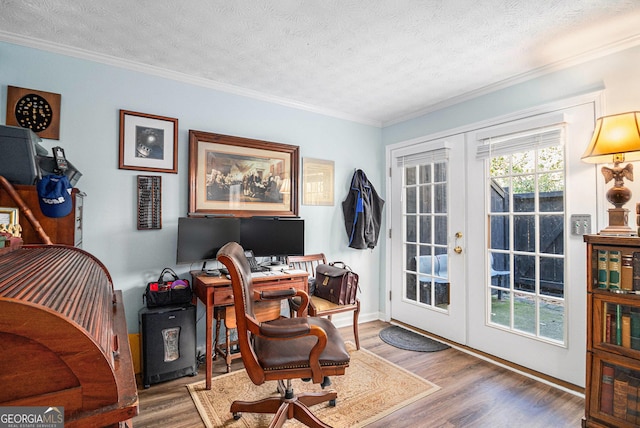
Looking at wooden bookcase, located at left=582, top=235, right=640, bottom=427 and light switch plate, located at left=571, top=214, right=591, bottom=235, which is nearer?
wooden bookcase, located at left=582, top=235, right=640, bottom=427

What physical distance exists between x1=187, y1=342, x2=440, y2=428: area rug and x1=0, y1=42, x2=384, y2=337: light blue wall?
721 millimetres

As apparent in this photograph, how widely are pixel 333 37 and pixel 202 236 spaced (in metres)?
1.86

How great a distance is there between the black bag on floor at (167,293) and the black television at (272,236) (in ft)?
2.08

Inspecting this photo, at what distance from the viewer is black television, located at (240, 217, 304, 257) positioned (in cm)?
293

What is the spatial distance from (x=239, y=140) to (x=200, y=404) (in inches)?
86.2

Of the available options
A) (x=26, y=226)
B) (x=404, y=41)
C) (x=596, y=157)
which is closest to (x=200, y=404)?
(x=26, y=226)

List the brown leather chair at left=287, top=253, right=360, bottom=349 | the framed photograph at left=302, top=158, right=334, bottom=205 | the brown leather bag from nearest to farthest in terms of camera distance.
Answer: the brown leather chair at left=287, top=253, right=360, bottom=349
the brown leather bag
the framed photograph at left=302, top=158, right=334, bottom=205

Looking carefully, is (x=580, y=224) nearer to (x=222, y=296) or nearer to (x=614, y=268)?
(x=614, y=268)

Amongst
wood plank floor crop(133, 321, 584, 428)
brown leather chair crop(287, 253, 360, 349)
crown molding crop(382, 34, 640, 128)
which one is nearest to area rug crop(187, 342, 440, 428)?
wood plank floor crop(133, 321, 584, 428)

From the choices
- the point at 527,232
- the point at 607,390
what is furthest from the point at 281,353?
the point at 527,232

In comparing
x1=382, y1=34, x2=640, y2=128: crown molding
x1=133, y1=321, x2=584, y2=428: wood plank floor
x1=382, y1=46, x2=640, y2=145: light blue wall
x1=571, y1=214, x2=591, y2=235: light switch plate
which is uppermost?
x1=382, y1=34, x2=640, y2=128: crown molding

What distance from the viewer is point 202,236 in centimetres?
267

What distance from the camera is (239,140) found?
301cm

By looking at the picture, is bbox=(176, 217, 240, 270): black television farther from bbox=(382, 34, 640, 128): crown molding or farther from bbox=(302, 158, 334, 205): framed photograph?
bbox=(382, 34, 640, 128): crown molding
